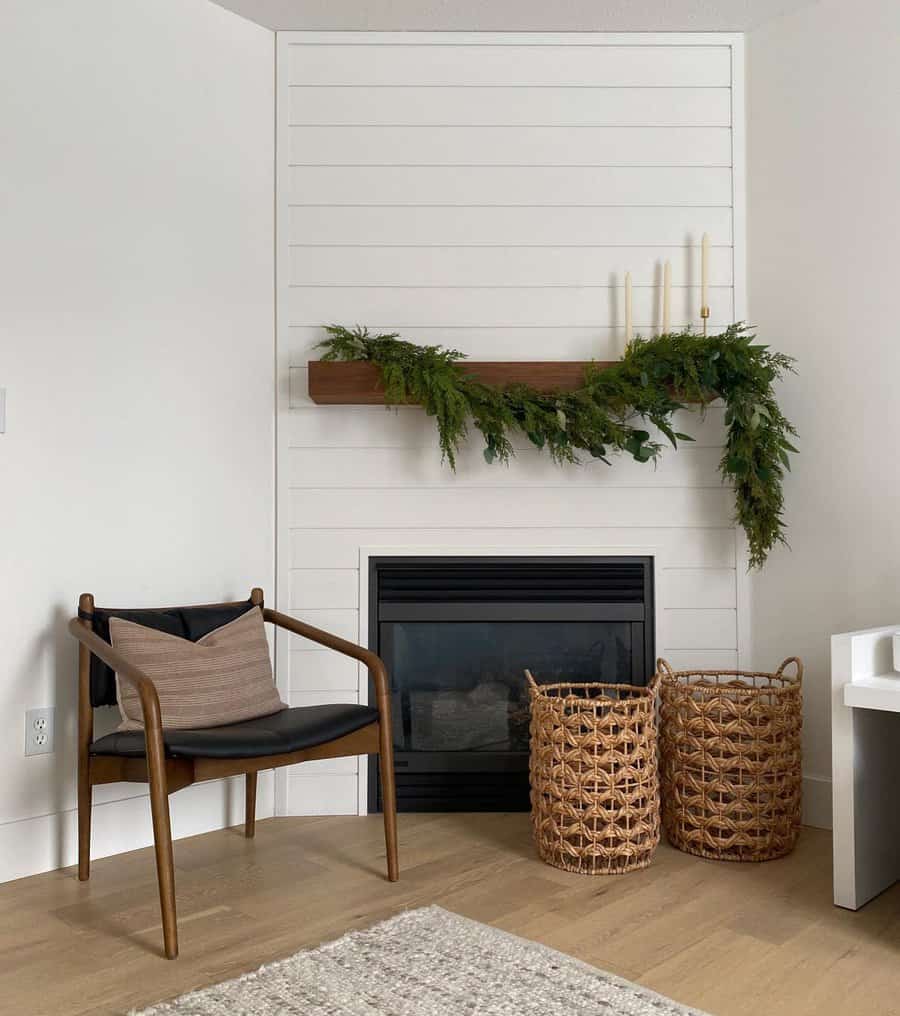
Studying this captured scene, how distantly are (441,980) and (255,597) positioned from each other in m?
1.25

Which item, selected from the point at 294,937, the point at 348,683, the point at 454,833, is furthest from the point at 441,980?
the point at 348,683

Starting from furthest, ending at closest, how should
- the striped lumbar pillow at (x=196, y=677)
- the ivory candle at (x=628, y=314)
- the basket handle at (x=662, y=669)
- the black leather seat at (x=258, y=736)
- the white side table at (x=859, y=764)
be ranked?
the ivory candle at (x=628, y=314) → the basket handle at (x=662, y=669) → the striped lumbar pillow at (x=196, y=677) → the white side table at (x=859, y=764) → the black leather seat at (x=258, y=736)

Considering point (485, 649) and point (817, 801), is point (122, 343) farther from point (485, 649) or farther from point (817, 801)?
point (817, 801)

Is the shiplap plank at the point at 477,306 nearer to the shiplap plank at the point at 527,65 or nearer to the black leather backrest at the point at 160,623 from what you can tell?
the shiplap plank at the point at 527,65

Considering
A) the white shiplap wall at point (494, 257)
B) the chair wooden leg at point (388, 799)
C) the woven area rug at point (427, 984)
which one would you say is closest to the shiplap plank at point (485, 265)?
the white shiplap wall at point (494, 257)

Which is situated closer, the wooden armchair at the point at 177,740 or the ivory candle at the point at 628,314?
the wooden armchair at the point at 177,740

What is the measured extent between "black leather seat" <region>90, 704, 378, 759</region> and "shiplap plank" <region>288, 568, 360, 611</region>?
54cm

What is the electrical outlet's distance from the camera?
8.09ft

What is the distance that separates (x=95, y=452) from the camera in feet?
8.59

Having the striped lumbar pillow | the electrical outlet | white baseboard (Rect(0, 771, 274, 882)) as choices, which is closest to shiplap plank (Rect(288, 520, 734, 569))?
the striped lumbar pillow

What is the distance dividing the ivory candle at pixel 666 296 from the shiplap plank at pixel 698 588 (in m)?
0.75

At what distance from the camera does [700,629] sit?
2.99m

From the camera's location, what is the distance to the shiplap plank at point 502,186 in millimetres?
3004

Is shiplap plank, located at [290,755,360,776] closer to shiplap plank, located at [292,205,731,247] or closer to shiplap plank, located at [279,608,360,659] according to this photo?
shiplap plank, located at [279,608,360,659]
